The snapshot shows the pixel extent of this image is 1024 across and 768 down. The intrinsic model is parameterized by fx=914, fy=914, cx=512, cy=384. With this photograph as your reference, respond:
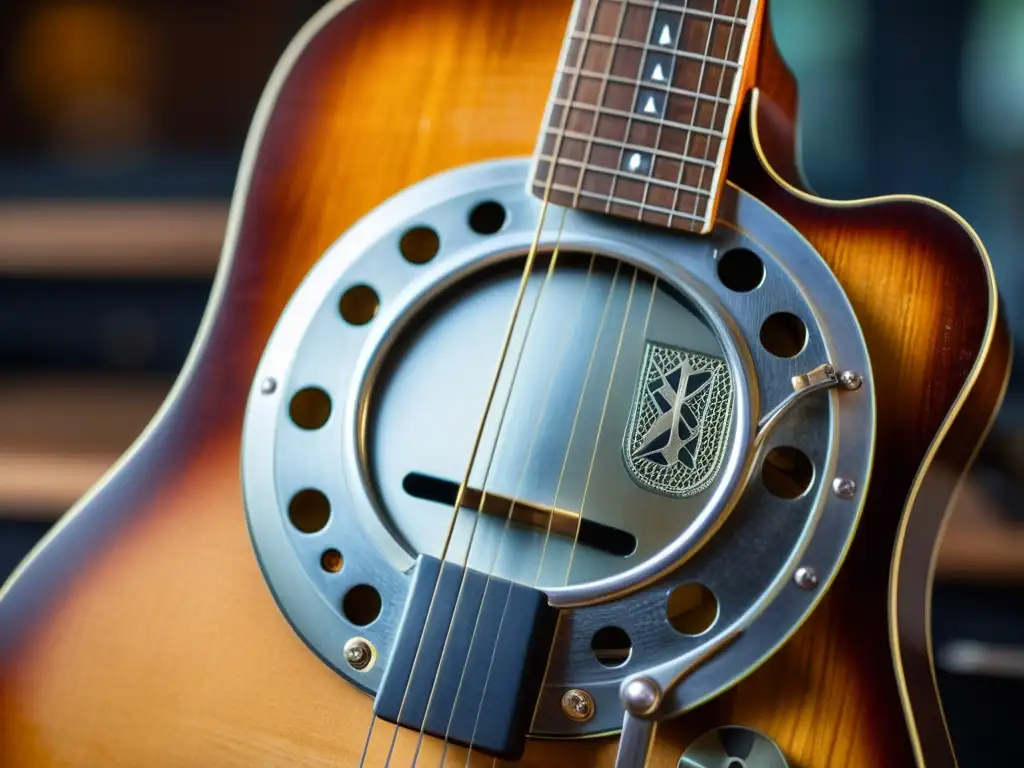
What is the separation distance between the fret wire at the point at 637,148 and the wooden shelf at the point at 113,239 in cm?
46

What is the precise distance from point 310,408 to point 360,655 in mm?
133

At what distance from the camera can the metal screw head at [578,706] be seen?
0.39 meters

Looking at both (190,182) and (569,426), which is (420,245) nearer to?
(569,426)

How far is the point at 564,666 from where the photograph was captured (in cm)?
40

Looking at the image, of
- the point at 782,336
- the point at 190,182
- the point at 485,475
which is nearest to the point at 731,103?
the point at 782,336

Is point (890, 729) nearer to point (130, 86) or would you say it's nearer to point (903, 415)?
point (903, 415)

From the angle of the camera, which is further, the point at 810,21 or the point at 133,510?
the point at 810,21

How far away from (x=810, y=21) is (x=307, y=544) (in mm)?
645

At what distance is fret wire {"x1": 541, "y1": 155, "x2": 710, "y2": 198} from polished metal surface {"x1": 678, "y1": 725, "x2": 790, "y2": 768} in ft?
0.82

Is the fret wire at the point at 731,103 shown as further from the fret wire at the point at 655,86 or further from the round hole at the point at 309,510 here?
the round hole at the point at 309,510

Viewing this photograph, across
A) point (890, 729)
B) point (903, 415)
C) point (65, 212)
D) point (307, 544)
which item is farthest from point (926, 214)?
point (65, 212)

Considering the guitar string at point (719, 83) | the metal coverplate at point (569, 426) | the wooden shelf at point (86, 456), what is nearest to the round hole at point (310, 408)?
the metal coverplate at point (569, 426)

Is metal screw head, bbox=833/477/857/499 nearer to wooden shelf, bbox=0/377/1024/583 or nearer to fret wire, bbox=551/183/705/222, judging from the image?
fret wire, bbox=551/183/705/222

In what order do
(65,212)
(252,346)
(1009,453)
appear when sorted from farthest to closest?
(65,212)
(1009,453)
(252,346)
